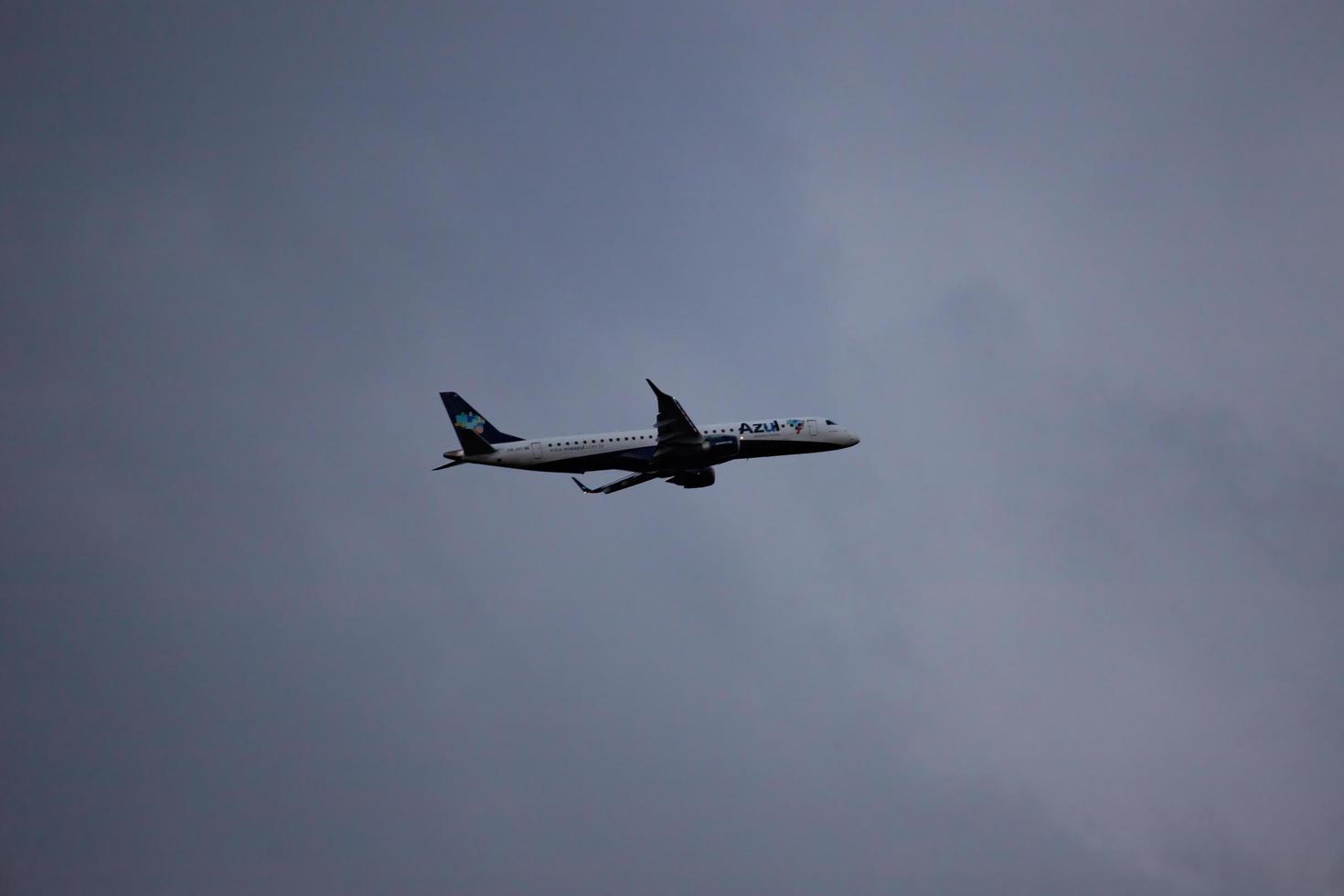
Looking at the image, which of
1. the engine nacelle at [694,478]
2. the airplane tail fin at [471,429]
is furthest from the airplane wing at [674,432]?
the airplane tail fin at [471,429]

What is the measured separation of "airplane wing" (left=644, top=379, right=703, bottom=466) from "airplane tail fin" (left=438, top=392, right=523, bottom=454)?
10.8 metres

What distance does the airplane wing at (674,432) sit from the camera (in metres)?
65.2

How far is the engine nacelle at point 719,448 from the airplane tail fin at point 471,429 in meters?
13.6

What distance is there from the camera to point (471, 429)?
228ft

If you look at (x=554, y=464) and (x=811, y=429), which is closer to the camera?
(x=554, y=464)

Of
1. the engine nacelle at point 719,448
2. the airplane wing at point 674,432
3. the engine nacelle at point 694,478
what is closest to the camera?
the airplane wing at point 674,432

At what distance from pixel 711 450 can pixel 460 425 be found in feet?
59.4

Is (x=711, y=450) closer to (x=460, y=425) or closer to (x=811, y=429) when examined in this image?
(x=811, y=429)

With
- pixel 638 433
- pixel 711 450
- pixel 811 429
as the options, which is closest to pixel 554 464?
pixel 638 433

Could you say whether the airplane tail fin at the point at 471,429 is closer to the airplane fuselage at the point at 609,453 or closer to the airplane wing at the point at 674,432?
the airplane fuselage at the point at 609,453

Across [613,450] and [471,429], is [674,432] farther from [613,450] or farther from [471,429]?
[471,429]

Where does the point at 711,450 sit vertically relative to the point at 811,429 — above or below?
below

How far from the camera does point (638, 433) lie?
6988 centimetres

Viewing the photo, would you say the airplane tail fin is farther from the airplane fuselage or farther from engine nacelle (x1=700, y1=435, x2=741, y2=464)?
engine nacelle (x1=700, y1=435, x2=741, y2=464)
